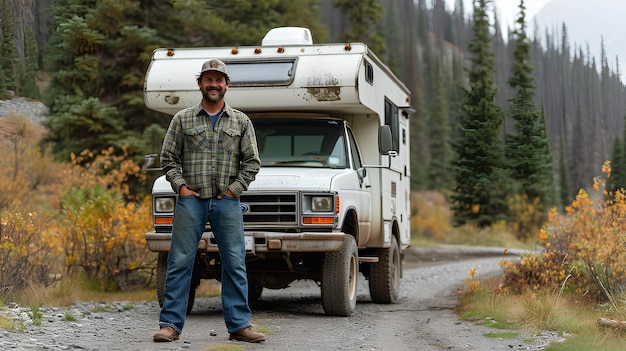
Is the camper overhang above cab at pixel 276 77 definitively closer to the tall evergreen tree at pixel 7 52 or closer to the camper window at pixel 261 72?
the camper window at pixel 261 72

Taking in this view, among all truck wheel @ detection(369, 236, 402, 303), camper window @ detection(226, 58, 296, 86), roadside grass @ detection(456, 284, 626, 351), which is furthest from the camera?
truck wheel @ detection(369, 236, 402, 303)

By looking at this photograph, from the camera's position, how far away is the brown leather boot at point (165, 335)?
298 inches

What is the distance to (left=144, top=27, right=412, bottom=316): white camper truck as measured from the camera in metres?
10.0

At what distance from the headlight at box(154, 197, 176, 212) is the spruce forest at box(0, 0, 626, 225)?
2.17 m

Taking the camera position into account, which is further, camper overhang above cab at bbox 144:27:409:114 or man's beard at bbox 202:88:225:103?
camper overhang above cab at bbox 144:27:409:114

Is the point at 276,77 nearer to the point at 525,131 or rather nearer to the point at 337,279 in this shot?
the point at 337,279

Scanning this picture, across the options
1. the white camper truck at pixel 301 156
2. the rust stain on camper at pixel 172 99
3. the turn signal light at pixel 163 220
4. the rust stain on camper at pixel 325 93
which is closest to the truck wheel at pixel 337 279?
the white camper truck at pixel 301 156

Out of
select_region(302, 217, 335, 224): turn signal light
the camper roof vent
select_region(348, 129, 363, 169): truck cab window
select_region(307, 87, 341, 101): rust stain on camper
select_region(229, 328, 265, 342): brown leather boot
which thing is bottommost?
select_region(229, 328, 265, 342): brown leather boot

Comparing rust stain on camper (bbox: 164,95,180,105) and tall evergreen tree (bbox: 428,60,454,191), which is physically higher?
tall evergreen tree (bbox: 428,60,454,191)

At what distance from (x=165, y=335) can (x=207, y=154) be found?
1522 millimetres

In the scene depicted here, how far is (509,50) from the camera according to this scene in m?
16.6

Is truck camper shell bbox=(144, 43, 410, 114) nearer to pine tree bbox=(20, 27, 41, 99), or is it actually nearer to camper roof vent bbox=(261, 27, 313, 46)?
camper roof vent bbox=(261, 27, 313, 46)

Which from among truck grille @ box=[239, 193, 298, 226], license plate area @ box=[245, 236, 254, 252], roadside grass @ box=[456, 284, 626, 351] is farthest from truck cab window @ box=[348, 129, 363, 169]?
roadside grass @ box=[456, 284, 626, 351]

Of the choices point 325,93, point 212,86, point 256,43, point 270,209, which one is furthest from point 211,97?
point 256,43
